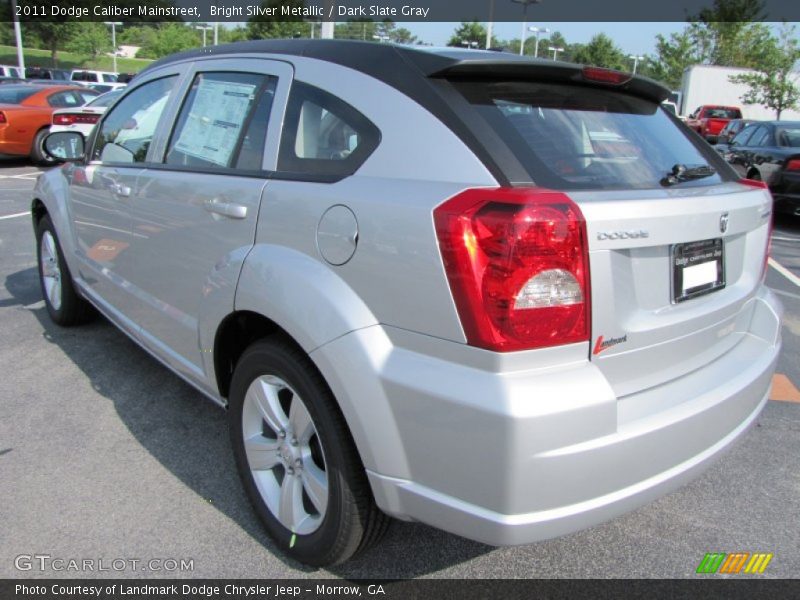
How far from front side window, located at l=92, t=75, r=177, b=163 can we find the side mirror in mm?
426

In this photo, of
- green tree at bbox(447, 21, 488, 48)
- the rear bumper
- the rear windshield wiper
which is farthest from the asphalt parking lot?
green tree at bbox(447, 21, 488, 48)

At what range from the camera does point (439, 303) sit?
1.72 metres

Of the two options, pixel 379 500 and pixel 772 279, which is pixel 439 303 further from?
pixel 772 279

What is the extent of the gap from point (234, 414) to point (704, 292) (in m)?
1.75

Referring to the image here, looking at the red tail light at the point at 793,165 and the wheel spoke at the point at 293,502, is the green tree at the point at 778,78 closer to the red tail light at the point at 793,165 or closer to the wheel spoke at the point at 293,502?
the red tail light at the point at 793,165

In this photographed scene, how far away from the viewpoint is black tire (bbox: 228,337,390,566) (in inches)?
79.2

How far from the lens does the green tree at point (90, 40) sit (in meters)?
53.2

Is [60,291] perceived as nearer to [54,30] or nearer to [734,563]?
[734,563]

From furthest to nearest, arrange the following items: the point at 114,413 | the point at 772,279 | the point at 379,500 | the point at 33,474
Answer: the point at 772,279
the point at 114,413
the point at 33,474
the point at 379,500

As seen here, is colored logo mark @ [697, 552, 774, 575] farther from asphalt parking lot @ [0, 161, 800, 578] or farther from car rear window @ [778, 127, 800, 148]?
car rear window @ [778, 127, 800, 148]

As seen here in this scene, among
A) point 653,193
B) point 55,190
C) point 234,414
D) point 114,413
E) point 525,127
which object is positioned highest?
point 525,127

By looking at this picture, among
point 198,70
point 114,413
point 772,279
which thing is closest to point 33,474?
point 114,413

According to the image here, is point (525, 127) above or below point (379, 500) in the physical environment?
above

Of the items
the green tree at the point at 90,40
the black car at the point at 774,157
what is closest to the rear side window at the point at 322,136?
the black car at the point at 774,157
